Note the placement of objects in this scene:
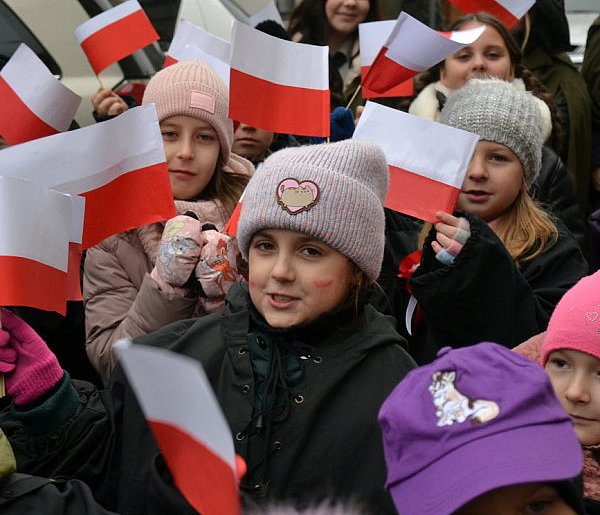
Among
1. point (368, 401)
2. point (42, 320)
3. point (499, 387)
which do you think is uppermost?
point (499, 387)

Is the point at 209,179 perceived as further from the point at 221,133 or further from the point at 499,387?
the point at 499,387

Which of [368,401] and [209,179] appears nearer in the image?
[368,401]

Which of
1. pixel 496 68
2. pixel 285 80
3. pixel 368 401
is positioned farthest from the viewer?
pixel 496 68

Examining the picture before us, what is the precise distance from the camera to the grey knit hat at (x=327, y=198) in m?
2.85

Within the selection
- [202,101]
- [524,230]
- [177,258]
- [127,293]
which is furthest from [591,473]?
[202,101]

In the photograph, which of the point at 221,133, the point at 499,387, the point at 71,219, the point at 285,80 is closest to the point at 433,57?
the point at 285,80

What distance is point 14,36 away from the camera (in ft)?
16.9

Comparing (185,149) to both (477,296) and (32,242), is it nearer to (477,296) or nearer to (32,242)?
(32,242)

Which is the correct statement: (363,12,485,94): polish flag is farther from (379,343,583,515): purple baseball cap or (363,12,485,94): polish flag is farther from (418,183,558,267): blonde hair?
(379,343,583,515): purple baseball cap

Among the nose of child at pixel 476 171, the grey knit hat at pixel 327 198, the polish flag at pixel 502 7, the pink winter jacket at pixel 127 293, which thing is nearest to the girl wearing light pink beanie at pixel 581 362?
the grey knit hat at pixel 327 198

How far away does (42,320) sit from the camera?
363cm

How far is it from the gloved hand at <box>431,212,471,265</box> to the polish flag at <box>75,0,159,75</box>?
6.69 ft

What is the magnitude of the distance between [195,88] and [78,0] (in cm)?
182

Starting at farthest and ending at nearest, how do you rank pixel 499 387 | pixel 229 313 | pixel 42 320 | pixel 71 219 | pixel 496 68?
pixel 496 68, pixel 42 320, pixel 71 219, pixel 229 313, pixel 499 387
